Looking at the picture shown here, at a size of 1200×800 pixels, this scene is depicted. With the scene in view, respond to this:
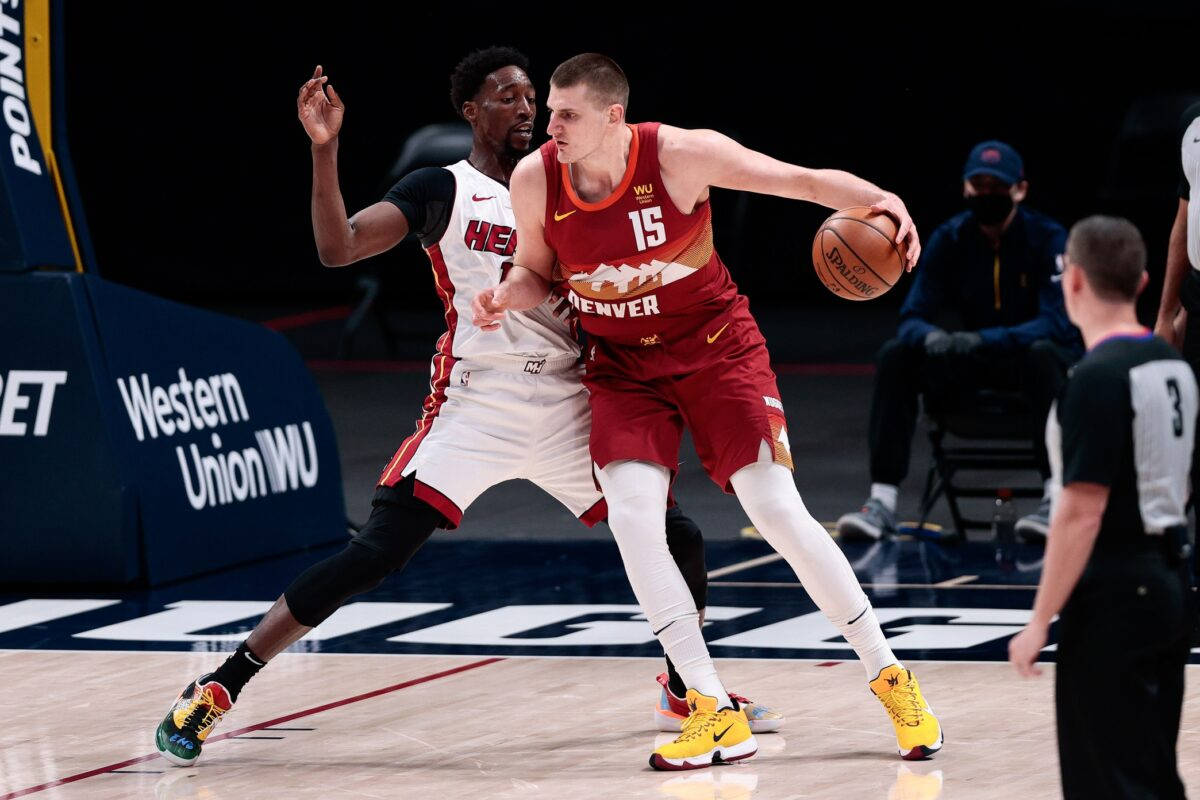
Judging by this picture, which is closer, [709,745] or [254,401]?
[709,745]

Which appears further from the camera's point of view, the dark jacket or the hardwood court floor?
the dark jacket

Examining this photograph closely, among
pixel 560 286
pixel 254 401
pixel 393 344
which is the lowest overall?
pixel 393 344

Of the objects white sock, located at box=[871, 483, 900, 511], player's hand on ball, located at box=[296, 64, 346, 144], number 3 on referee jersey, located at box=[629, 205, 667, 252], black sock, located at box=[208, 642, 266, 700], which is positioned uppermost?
player's hand on ball, located at box=[296, 64, 346, 144]

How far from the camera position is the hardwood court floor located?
17.0 feet

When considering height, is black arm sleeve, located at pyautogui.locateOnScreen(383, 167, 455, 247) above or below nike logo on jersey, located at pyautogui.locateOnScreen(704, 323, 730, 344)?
above

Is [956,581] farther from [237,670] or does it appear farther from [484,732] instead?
[237,670]

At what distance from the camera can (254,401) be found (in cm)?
906

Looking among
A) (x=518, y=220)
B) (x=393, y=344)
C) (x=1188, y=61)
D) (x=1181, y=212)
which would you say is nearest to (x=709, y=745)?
(x=518, y=220)

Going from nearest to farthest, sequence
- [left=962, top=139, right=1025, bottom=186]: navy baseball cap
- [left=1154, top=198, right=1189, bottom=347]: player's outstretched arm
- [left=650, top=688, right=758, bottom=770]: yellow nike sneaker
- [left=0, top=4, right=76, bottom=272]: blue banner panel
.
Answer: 1. [left=650, top=688, right=758, bottom=770]: yellow nike sneaker
2. [left=1154, top=198, right=1189, bottom=347]: player's outstretched arm
3. [left=0, top=4, right=76, bottom=272]: blue banner panel
4. [left=962, top=139, right=1025, bottom=186]: navy baseball cap

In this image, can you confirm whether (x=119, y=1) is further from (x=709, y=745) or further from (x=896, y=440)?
(x=709, y=745)

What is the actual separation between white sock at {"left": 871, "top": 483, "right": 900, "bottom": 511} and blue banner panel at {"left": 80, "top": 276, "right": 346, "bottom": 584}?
2407 mm

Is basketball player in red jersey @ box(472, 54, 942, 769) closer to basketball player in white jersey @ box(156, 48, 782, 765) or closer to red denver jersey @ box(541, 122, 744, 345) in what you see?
red denver jersey @ box(541, 122, 744, 345)

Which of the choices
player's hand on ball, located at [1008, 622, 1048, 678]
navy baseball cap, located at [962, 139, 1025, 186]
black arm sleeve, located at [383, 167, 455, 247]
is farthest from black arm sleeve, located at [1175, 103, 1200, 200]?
player's hand on ball, located at [1008, 622, 1048, 678]

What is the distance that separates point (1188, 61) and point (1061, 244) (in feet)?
27.9
